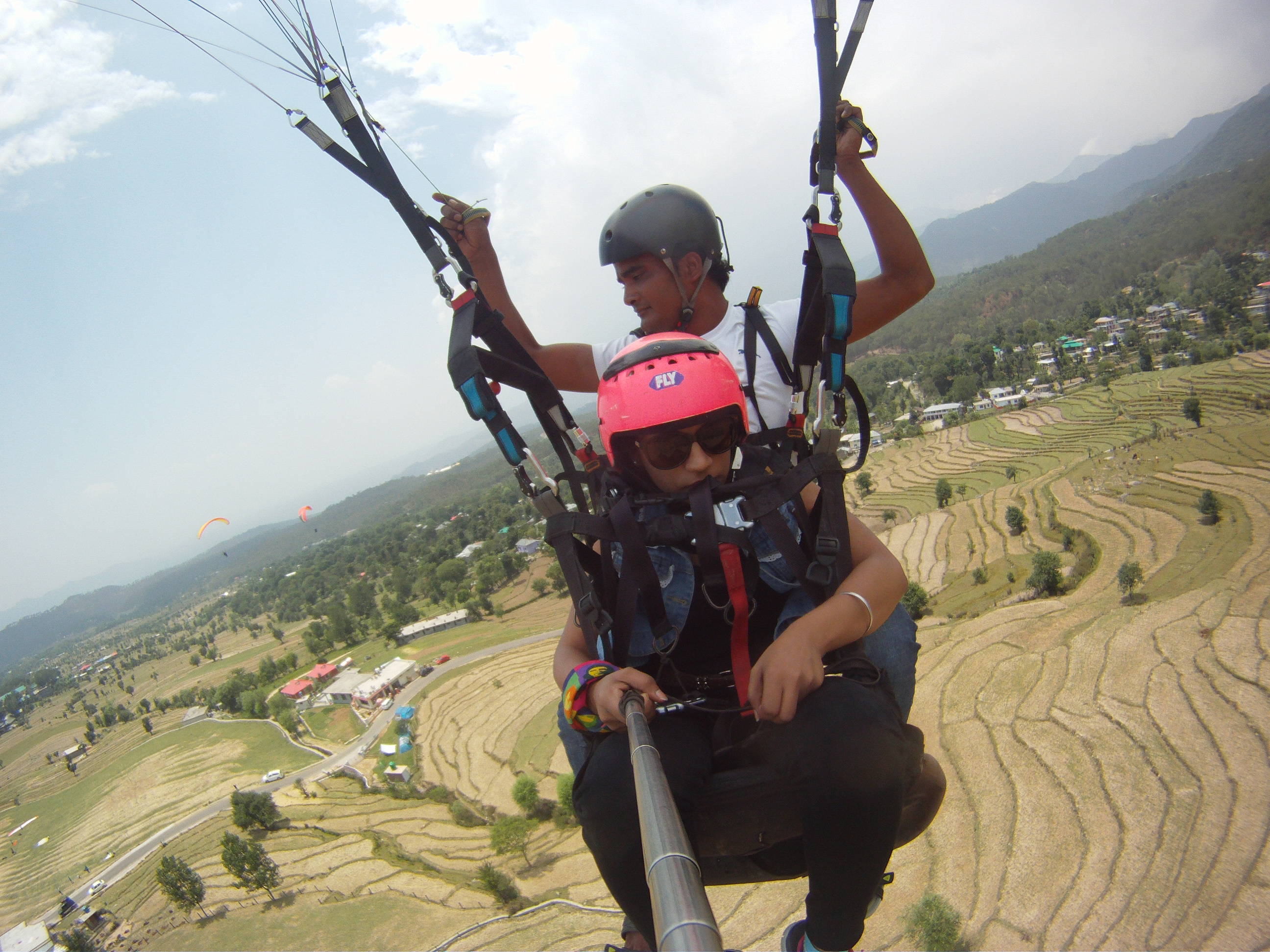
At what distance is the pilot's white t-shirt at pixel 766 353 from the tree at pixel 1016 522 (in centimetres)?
3322

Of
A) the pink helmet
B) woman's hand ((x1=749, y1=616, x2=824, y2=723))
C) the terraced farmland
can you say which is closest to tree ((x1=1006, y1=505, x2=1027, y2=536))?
the terraced farmland

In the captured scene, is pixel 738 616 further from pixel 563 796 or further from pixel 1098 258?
pixel 1098 258

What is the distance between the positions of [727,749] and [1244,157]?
18397cm

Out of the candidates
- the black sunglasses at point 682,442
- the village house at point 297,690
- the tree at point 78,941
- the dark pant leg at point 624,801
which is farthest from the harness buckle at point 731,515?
the village house at point 297,690

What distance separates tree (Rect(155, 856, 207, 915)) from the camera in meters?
19.8

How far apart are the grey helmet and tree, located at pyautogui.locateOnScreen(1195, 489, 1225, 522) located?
1181 inches

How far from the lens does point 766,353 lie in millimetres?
2494

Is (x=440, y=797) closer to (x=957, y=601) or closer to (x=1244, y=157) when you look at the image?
(x=957, y=601)

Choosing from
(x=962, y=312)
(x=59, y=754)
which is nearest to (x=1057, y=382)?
(x=962, y=312)

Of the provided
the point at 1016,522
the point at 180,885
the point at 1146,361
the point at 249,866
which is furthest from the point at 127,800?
the point at 1146,361

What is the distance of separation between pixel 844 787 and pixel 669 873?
773 mm

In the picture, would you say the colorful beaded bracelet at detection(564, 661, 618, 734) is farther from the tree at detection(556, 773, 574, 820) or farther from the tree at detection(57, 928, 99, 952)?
the tree at detection(57, 928, 99, 952)

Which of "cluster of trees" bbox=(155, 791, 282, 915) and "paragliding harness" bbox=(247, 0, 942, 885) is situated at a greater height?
"paragliding harness" bbox=(247, 0, 942, 885)

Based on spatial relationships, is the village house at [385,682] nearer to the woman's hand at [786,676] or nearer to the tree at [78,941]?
the tree at [78,941]
